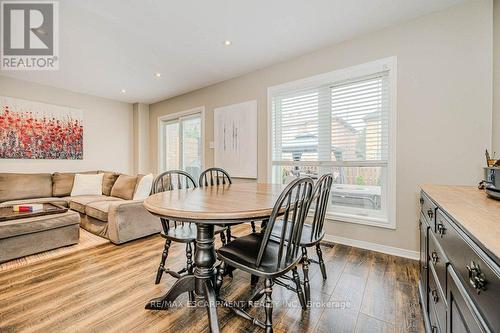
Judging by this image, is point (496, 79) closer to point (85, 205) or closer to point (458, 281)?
point (458, 281)

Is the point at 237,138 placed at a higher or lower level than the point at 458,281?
higher

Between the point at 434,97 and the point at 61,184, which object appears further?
the point at 61,184

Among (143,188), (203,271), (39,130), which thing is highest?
(39,130)

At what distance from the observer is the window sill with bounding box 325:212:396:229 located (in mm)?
2469

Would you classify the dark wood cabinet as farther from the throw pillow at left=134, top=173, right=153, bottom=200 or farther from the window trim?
the window trim

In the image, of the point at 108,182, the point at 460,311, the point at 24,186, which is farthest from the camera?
the point at 108,182

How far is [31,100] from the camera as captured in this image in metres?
3.96

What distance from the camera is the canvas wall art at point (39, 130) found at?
3.74 m

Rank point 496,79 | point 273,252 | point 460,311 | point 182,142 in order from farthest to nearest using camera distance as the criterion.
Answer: point 182,142 < point 496,79 < point 273,252 < point 460,311

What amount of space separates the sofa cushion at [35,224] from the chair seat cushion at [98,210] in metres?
0.27

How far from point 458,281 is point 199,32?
2973 millimetres

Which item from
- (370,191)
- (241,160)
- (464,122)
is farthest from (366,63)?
(241,160)

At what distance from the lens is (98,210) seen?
3045 mm

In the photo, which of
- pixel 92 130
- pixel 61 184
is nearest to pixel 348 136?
pixel 61 184
